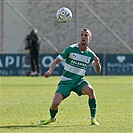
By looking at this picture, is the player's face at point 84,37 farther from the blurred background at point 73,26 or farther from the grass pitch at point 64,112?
the blurred background at point 73,26

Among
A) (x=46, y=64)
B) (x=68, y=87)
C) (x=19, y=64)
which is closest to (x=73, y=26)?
(x=46, y=64)

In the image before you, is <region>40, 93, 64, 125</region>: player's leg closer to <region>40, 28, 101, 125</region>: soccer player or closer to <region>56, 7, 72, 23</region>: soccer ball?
<region>40, 28, 101, 125</region>: soccer player

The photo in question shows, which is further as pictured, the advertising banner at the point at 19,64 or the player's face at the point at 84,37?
the advertising banner at the point at 19,64

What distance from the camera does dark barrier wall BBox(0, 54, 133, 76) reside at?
1211 inches

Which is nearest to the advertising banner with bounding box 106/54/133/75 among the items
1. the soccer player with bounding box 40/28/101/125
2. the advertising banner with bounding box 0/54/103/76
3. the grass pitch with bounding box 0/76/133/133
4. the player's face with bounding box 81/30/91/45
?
the advertising banner with bounding box 0/54/103/76

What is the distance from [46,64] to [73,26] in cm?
546

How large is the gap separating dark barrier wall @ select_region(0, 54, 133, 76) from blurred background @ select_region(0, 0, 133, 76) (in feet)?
0.17

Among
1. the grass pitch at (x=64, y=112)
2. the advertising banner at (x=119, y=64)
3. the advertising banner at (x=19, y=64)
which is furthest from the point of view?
the advertising banner at (x=119, y=64)

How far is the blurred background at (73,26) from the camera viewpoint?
111 feet

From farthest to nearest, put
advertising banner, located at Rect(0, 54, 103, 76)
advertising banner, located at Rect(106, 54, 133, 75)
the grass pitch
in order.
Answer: advertising banner, located at Rect(106, 54, 133, 75)
advertising banner, located at Rect(0, 54, 103, 76)
the grass pitch

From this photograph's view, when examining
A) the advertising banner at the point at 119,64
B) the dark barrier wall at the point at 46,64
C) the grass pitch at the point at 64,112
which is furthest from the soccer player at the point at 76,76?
the advertising banner at the point at 119,64

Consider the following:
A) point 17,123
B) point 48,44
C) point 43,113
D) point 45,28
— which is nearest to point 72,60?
point 17,123

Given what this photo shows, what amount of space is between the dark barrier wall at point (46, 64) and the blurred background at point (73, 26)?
52mm

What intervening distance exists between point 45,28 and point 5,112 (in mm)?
22990
